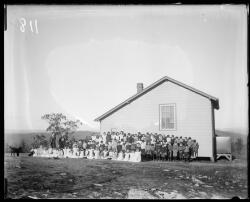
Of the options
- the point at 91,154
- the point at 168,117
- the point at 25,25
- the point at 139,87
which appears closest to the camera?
the point at 25,25

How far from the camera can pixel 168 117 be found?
8797 millimetres

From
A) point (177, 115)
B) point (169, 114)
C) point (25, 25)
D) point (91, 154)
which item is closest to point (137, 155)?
point (91, 154)

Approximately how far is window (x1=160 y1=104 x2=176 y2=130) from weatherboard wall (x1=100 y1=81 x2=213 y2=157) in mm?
96

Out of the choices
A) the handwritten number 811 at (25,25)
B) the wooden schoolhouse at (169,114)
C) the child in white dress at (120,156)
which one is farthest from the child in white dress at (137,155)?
the handwritten number 811 at (25,25)

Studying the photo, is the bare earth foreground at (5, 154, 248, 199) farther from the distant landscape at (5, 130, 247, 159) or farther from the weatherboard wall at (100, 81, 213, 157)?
the weatherboard wall at (100, 81, 213, 157)

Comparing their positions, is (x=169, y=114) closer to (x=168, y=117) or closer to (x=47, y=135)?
(x=168, y=117)

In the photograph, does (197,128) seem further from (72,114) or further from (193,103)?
(72,114)

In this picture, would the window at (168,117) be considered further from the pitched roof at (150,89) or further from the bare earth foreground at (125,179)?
the bare earth foreground at (125,179)

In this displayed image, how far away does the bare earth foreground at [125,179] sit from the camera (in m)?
8.52

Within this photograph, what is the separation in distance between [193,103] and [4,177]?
5.33 m

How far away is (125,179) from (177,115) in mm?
2169

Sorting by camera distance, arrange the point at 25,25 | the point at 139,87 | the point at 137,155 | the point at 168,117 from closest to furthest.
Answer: the point at 25,25 < the point at 168,117 < the point at 139,87 < the point at 137,155

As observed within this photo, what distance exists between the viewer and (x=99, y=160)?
9109 millimetres

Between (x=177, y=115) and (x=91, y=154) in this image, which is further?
(x=91, y=154)
